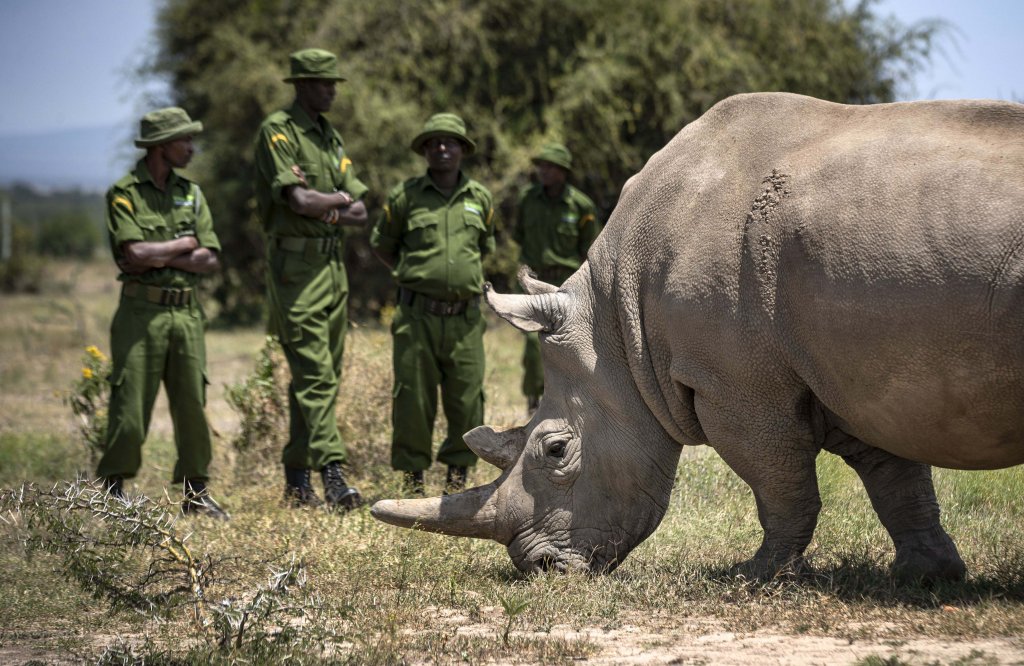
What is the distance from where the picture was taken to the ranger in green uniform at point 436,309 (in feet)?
25.7

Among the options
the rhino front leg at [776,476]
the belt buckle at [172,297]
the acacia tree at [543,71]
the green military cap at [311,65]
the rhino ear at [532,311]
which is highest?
the acacia tree at [543,71]

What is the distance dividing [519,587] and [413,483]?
215 centimetres

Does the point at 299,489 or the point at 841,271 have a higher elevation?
the point at 841,271

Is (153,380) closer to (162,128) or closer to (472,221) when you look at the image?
(162,128)

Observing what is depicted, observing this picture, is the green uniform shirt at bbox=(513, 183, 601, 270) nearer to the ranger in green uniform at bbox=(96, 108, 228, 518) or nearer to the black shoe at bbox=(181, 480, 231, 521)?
the ranger in green uniform at bbox=(96, 108, 228, 518)

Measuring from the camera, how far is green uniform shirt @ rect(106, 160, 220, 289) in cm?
762

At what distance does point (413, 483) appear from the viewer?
7656 millimetres

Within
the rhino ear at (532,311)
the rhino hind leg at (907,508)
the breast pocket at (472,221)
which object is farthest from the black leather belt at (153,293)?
the rhino hind leg at (907,508)

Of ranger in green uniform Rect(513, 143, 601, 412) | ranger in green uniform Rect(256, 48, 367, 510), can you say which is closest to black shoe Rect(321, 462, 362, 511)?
ranger in green uniform Rect(256, 48, 367, 510)

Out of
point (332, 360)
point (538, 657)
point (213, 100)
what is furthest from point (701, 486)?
point (213, 100)

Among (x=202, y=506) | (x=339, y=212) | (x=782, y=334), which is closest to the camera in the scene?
(x=782, y=334)

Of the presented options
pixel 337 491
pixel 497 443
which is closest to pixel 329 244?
pixel 337 491

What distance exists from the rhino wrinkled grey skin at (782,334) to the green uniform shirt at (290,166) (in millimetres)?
2212

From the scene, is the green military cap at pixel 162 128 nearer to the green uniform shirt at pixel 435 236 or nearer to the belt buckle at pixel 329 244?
the belt buckle at pixel 329 244
